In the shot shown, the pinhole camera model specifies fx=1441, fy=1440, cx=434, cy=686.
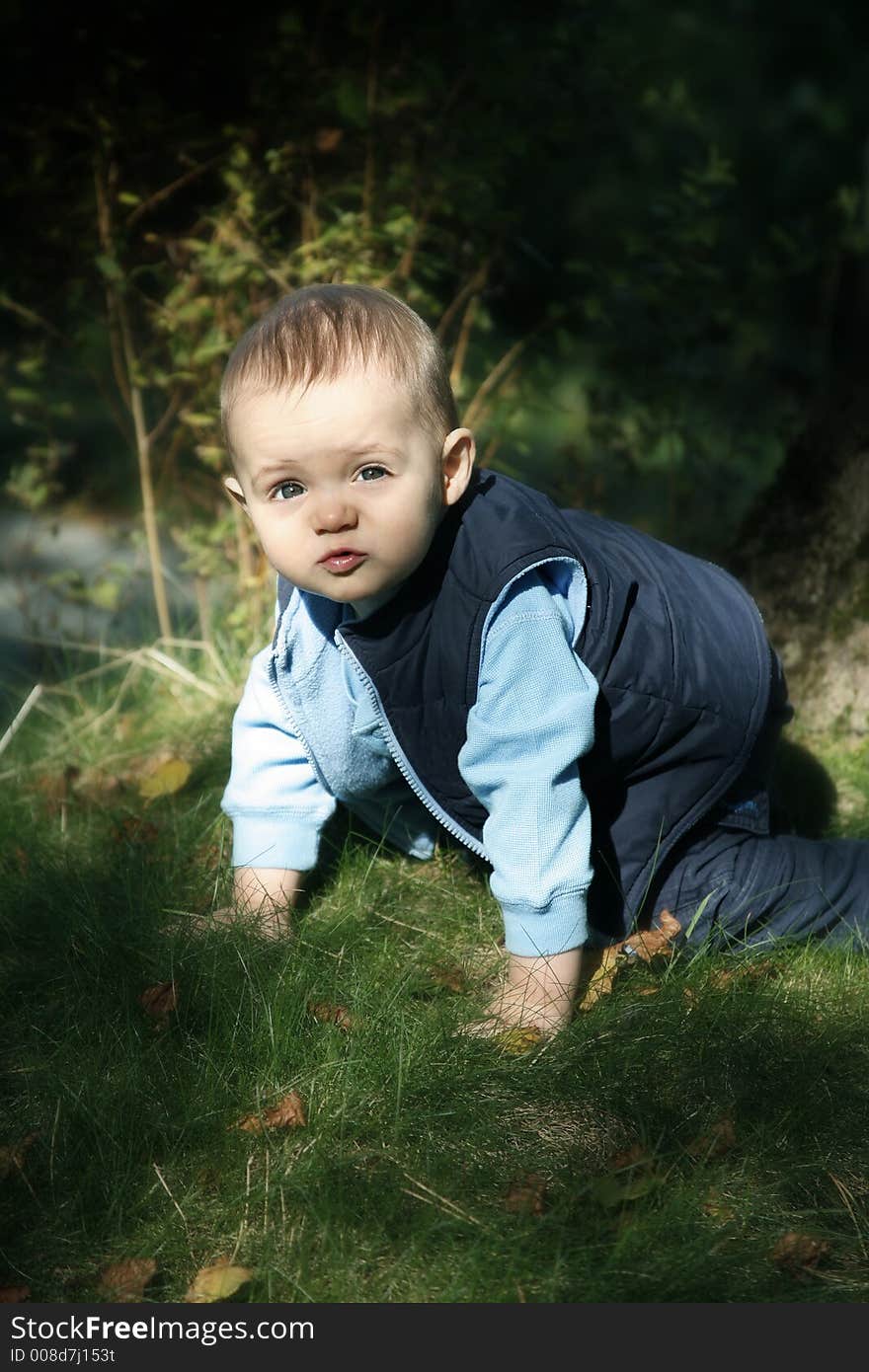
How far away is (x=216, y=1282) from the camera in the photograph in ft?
6.82

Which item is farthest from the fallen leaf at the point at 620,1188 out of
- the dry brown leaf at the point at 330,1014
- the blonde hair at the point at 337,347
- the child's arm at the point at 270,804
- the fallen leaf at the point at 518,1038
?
the blonde hair at the point at 337,347

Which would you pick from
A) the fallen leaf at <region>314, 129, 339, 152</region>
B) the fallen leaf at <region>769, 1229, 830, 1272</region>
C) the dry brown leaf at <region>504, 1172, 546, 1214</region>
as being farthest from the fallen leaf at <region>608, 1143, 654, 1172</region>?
the fallen leaf at <region>314, 129, 339, 152</region>

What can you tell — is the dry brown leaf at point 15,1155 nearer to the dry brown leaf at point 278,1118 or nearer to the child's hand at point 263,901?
the dry brown leaf at point 278,1118

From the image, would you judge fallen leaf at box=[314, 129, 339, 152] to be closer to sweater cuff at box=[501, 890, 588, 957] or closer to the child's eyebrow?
the child's eyebrow

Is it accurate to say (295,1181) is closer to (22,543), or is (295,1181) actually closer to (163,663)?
(163,663)

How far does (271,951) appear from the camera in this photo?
8.91 ft

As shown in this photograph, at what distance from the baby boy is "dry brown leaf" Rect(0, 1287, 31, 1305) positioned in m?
0.91

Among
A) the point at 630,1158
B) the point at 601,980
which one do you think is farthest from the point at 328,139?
the point at 630,1158

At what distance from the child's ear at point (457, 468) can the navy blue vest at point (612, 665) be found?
0.21ft

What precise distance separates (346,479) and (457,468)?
244 mm

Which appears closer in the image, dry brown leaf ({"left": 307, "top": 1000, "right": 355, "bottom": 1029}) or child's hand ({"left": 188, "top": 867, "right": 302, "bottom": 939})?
dry brown leaf ({"left": 307, "top": 1000, "right": 355, "bottom": 1029})

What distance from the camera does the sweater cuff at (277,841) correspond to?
299 cm

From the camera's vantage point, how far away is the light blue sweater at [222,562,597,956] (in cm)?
253

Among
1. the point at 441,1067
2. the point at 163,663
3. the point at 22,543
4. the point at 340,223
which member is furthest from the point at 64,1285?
the point at 22,543
